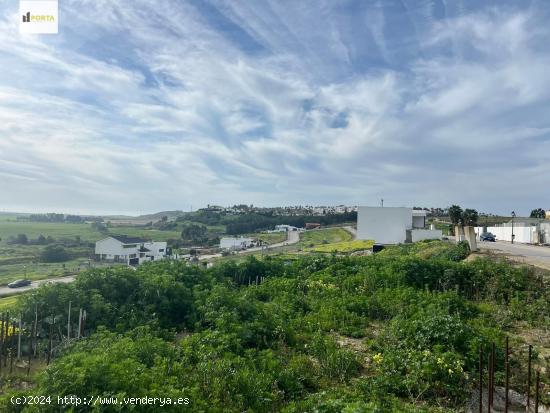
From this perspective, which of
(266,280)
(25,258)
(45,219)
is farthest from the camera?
(45,219)

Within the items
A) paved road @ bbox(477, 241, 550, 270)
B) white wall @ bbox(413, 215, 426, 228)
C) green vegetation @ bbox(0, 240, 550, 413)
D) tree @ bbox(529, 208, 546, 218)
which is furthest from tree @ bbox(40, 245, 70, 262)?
tree @ bbox(529, 208, 546, 218)

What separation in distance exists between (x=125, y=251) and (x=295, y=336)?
164ft

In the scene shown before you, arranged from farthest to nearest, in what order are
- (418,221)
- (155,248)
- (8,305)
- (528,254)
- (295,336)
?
1. (155,248)
2. (418,221)
3. (528,254)
4. (8,305)
5. (295,336)

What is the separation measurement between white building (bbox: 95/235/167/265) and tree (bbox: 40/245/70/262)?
4071mm

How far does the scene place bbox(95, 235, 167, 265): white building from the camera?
53.0 m

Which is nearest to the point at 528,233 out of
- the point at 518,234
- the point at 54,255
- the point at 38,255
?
the point at 518,234

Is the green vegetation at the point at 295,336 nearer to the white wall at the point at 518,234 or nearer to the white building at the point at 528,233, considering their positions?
the white building at the point at 528,233

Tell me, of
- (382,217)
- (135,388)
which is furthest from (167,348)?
(382,217)

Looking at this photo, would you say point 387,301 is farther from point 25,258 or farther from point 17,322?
point 25,258

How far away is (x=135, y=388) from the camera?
421 cm

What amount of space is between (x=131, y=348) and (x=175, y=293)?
3748 millimetres

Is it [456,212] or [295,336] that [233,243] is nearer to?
[456,212]

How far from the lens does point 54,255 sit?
5216cm

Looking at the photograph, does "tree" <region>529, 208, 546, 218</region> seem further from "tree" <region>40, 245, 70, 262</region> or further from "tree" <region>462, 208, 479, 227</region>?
"tree" <region>40, 245, 70, 262</region>
